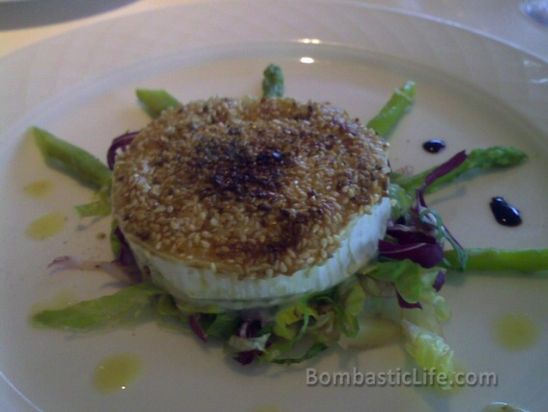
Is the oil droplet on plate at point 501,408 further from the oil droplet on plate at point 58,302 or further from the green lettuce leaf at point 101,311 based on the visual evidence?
the oil droplet on plate at point 58,302

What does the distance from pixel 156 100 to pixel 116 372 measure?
182 cm

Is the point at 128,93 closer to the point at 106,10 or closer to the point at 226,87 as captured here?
the point at 226,87

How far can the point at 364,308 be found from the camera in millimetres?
2645

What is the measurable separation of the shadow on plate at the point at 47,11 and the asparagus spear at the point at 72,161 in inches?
51.6

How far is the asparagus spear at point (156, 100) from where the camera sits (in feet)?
12.1

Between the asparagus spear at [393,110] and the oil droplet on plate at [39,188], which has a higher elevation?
the asparagus spear at [393,110]

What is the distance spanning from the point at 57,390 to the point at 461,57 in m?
2.96

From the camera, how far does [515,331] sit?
257 cm

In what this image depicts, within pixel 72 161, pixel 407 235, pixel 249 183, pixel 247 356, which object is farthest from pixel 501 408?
pixel 72 161

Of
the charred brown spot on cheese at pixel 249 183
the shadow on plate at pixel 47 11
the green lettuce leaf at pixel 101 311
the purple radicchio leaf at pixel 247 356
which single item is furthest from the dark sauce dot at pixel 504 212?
the shadow on plate at pixel 47 11

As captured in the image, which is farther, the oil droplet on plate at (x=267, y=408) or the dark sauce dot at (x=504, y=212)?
the dark sauce dot at (x=504, y=212)

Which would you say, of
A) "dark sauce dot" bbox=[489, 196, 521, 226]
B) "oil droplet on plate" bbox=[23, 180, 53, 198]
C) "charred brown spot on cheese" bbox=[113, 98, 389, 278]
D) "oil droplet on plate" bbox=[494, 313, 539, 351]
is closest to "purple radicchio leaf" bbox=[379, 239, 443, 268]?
"charred brown spot on cheese" bbox=[113, 98, 389, 278]

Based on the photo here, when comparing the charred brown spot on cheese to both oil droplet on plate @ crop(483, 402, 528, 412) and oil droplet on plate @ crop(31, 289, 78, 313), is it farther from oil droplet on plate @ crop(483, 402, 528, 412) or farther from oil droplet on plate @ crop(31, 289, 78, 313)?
oil droplet on plate @ crop(483, 402, 528, 412)

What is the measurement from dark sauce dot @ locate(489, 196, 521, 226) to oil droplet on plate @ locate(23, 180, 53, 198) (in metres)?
2.39
